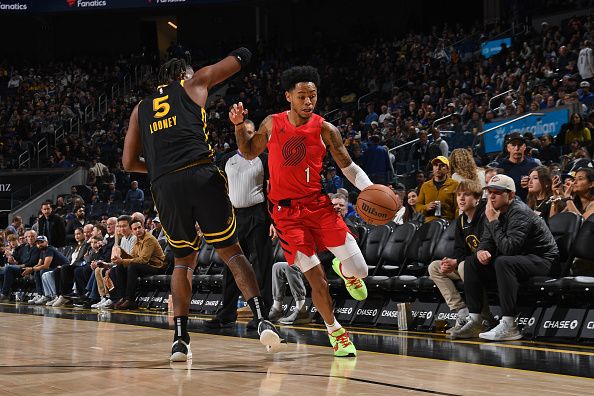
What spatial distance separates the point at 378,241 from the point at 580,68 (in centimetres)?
867

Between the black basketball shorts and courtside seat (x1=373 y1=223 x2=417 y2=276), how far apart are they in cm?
325

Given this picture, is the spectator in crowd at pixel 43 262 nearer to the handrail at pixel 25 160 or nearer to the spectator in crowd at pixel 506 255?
the spectator in crowd at pixel 506 255

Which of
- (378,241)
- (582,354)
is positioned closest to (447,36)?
(378,241)

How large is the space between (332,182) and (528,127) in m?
3.24

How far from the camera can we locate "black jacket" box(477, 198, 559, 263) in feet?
22.6

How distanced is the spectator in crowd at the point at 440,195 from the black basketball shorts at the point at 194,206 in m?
3.37

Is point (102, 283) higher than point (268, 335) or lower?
higher

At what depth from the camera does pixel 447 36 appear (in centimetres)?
2383

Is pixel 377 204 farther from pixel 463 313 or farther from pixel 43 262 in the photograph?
pixel 43 262

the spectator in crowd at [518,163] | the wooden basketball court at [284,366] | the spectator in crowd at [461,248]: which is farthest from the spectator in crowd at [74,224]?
the spectator in crowd at [461,248]

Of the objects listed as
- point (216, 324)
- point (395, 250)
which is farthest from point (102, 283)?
point (395, 250)

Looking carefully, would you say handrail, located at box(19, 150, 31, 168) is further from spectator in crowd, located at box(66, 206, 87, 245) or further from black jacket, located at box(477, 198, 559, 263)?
black jacket, located at box(477, 198, 559, 263)

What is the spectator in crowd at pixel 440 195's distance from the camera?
28.1ft

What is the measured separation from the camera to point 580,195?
7543 millimetres
